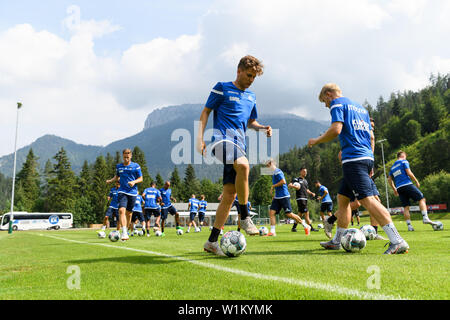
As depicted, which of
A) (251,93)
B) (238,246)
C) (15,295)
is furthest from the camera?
(251,93)

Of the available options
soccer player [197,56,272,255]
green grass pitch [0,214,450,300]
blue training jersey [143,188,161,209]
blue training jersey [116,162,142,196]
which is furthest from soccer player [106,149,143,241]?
blue training jersey [143,188,161,209]

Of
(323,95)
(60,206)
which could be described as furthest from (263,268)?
(60,206)

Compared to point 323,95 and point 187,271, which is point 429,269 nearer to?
point 187,271

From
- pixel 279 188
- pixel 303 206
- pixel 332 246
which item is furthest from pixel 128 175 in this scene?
pixel 303 206

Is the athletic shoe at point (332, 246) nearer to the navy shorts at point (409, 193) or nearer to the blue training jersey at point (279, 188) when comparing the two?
the blue training jersey at point (279, 188)

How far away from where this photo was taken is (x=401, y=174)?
12.1 meters

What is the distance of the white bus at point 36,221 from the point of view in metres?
59.6

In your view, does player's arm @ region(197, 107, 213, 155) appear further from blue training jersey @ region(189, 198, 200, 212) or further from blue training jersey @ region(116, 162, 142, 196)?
blue training jersey @ region(189, 198, 200, 212)

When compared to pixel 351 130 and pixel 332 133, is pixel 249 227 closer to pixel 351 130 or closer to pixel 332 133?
pixel 332 133

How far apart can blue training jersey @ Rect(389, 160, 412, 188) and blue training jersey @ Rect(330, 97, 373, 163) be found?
7.65 meters

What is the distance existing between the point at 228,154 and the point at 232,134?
1.02 ft

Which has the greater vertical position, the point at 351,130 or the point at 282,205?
the point at 351,130

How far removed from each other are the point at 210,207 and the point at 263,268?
10530 centimetres

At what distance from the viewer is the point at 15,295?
2844mm
